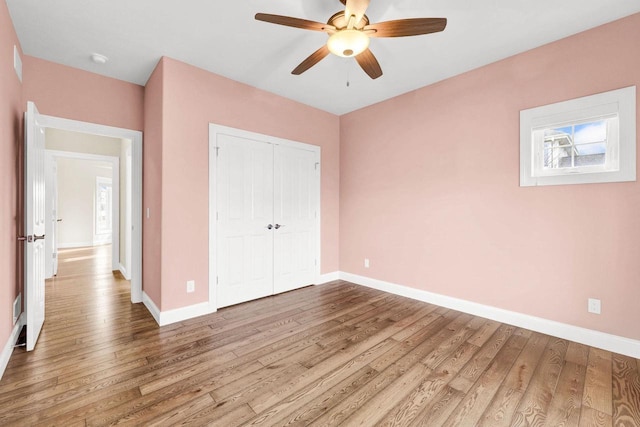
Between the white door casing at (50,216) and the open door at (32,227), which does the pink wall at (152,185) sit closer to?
the open door at (32,227)

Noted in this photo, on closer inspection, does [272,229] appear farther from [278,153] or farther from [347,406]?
[347,406]

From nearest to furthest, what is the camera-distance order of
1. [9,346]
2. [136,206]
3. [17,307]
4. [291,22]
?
1. [291,22]
2. [9,346]
3. [17,307]
4. [136,206]

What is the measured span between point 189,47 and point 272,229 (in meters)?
2.22

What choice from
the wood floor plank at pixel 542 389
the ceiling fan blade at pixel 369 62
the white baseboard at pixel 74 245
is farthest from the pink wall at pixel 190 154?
the white baseboard at pixel 74 245

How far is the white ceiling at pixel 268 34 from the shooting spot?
85.4 inches

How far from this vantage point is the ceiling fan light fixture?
1912 millimetres

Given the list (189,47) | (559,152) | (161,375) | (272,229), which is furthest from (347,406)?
(189,47)

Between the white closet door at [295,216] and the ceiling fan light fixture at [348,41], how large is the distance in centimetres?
200

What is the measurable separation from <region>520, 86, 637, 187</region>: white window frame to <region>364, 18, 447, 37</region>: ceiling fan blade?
1587mm

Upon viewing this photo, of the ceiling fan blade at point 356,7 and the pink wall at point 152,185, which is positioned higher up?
the ceiling fan blade at point 356,7

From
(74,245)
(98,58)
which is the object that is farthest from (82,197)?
(98,58)

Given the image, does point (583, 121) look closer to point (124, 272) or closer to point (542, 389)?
point (542, 389)

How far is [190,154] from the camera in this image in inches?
120

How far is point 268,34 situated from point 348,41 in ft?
3.19
